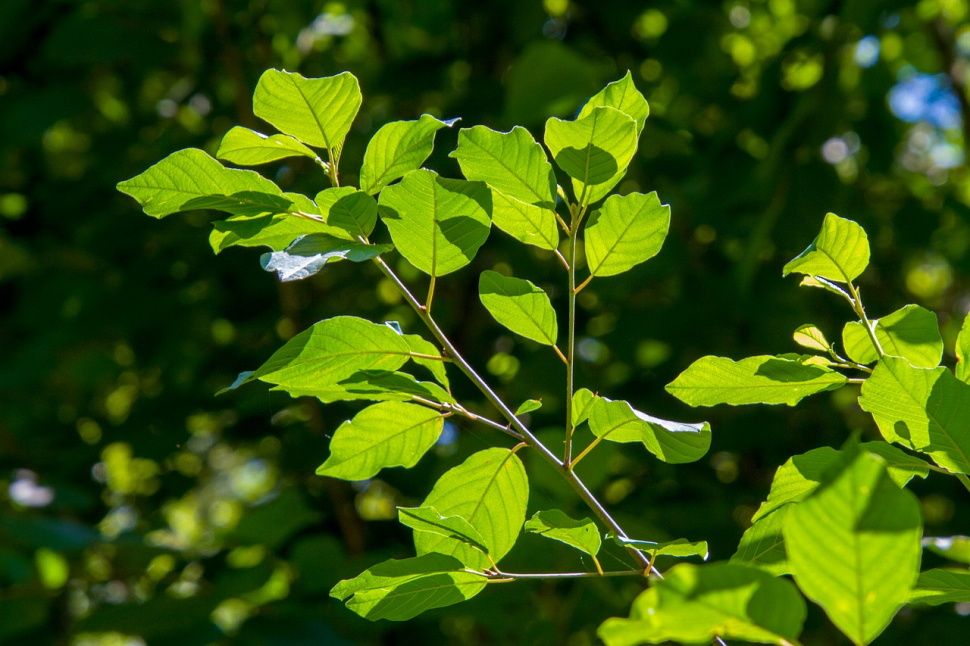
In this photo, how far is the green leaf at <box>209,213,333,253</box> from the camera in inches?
19.0

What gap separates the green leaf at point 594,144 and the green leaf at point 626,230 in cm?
3

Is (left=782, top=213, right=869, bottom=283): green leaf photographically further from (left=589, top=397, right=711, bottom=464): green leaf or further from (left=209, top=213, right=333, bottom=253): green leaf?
(left=209, top=213, right=333, bottom=253): green leaf

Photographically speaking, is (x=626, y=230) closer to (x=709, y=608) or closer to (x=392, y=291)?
(x=709, y=608)

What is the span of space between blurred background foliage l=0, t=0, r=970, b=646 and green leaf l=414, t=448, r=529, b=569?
658 millimetres

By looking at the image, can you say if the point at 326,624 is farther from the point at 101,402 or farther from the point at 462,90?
the point at 101,402

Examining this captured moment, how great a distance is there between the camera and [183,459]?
227 centimetres

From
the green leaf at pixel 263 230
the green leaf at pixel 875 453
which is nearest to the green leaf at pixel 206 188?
the green leaf at pixel 263 230

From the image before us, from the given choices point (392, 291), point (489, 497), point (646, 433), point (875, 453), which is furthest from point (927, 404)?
point (392, 291)

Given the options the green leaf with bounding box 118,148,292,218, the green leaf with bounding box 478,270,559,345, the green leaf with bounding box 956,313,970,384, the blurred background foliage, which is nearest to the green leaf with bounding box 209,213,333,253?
the green leaf with bounding box 118,148,292,218

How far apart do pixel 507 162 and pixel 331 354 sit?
15 cm

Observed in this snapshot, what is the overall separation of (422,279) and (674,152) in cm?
62

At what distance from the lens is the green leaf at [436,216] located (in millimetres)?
491

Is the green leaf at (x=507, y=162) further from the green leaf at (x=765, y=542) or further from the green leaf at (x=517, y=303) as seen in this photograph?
the green leaf at (x=765, y=542)

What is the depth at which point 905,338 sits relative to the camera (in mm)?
519
